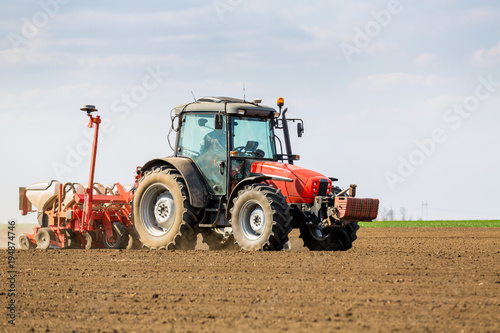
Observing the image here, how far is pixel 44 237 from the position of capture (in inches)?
576

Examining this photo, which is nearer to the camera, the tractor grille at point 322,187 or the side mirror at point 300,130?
the tractor grille at point 322,187

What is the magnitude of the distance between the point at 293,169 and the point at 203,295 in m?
4.97

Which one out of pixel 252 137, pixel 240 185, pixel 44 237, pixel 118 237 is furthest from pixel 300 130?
pixel 44 237

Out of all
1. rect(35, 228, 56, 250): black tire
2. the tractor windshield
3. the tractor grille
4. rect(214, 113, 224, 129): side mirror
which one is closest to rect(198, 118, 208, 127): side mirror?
the tractor windshield

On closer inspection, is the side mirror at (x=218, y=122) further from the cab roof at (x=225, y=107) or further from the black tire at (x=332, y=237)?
the black tire at (x=332, y=237)

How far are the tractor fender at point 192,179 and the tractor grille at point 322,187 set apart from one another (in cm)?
201

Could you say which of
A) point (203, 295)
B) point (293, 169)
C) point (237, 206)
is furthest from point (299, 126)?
point (203, 295)

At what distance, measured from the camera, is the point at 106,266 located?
416 inches

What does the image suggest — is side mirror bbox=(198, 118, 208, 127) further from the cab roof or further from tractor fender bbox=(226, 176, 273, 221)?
tractor fender bbox=(226, 176, 273, 221)

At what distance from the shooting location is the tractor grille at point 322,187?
40.0ft

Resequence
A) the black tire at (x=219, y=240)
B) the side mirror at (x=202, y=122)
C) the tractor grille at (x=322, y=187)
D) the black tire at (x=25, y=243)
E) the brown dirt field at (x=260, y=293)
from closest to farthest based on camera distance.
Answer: the brown dirt field at (x=260, y=293) < the tractor grille at (x=322, y=187) < the side mirror at (x=202, y=122) < the black tire at (x=219, y=240) < the black tire at (x=25, y=243)

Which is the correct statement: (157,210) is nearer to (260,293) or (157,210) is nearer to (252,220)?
(252,220)

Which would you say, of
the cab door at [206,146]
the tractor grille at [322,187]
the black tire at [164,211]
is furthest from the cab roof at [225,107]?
the tractor grille at [322,187]

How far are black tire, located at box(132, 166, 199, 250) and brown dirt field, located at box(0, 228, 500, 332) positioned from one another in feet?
3.47
